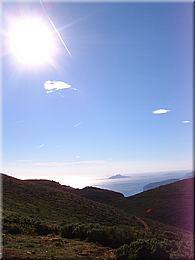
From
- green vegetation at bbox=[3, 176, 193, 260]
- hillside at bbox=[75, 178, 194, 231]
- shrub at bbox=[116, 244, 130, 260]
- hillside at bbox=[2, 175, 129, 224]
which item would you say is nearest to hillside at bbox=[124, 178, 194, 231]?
hillside at bbox=[75, 178, 194, 231]

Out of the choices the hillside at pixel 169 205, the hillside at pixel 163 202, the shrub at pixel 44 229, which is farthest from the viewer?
the hillside at pixel 163 202

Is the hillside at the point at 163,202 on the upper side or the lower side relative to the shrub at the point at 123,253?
lower

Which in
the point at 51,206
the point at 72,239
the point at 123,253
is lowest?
the point at 51,206

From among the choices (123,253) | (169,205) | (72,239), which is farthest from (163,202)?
(123,253)

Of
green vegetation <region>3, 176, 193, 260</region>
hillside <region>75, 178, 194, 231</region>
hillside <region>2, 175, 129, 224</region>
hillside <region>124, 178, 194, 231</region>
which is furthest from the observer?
hillside <region>75, 178, 194, 231</region>

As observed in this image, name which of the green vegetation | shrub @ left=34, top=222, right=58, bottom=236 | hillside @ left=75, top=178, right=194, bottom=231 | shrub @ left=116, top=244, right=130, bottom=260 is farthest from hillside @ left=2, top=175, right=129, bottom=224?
hillside @ left=75, top=178, right=194, bottom=231

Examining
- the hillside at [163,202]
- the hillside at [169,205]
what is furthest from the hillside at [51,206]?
the hillside at [163,202]

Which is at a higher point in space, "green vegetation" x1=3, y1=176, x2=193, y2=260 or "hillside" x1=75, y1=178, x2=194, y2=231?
"green vegetation" x1=3, y1=176, x2=193, y2=260

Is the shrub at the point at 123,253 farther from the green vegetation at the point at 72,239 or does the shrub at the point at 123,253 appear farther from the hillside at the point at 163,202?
the hillside at the point at 163,202

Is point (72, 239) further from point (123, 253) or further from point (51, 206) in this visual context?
point (51, 206)

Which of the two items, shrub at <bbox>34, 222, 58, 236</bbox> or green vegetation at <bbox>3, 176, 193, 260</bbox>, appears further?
shrub at <bbox>34, 222, 58, 236</bbox>

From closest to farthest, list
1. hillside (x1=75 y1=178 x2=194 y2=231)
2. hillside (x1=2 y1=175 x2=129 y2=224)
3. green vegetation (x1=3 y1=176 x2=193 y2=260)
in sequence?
green vegetation (x1=3 y1=176 x2=193 y2=260), hillside (x1=2 y1=175 x2=129 y2=224), hillside (x1=75 y1=178 x2=194 y2=231)

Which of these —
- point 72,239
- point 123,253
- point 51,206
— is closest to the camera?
point 123,253

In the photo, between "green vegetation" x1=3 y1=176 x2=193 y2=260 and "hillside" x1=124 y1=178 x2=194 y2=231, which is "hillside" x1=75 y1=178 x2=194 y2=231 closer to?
"hillside" x1=124 y1=178 x2=194 y2=231
